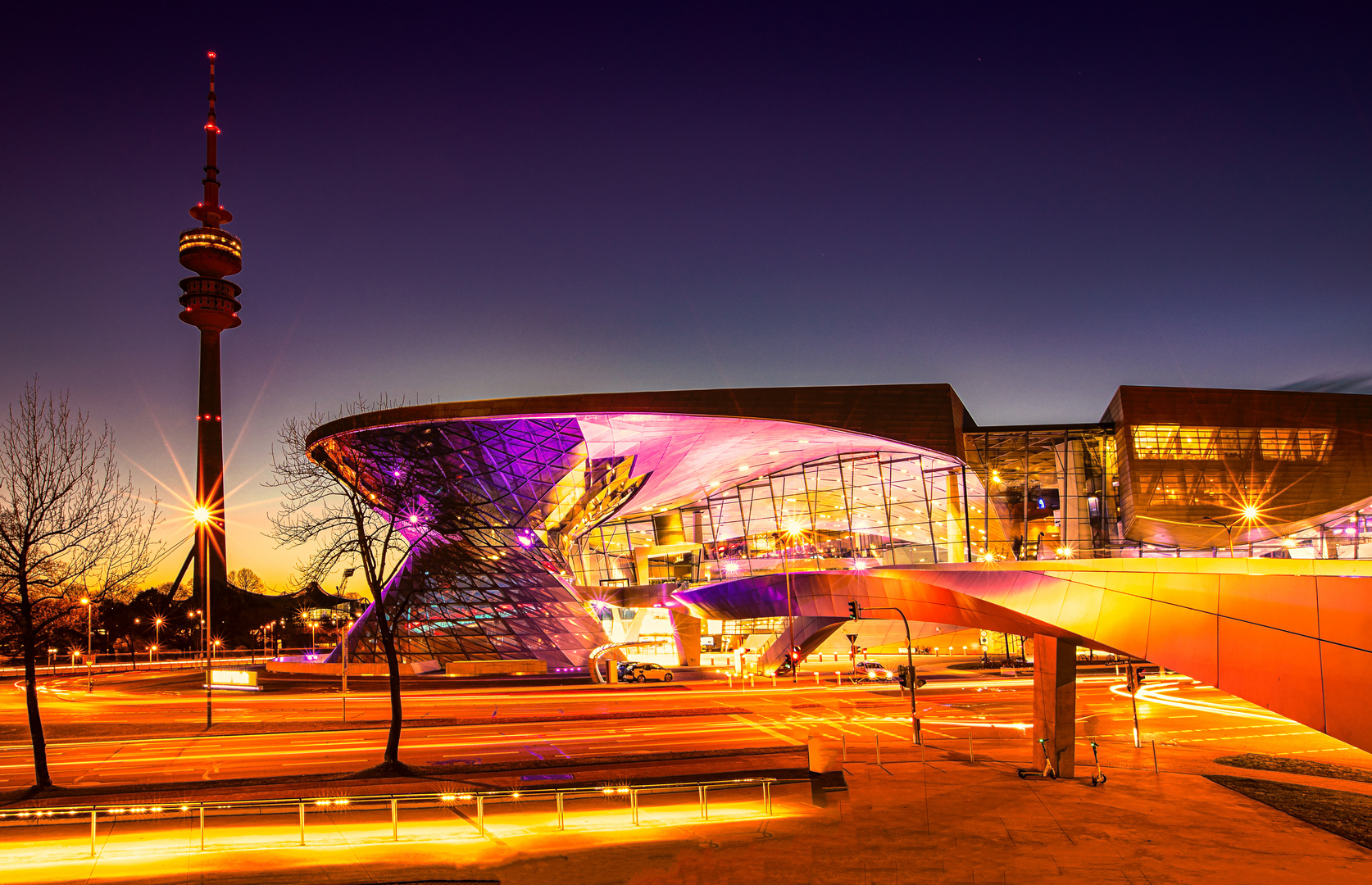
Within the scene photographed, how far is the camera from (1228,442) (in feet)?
181

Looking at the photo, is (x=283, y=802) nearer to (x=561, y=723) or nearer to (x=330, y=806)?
(x=330, y=806)

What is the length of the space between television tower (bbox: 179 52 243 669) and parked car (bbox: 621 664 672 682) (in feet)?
301

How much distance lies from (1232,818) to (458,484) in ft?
133

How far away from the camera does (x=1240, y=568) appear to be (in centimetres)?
2461

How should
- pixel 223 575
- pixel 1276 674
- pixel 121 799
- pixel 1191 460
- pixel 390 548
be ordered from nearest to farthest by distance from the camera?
pixel 1276 674 → pixel 121 799 → pixel 390 548 → pixel 1191 460 → pixel 223 575

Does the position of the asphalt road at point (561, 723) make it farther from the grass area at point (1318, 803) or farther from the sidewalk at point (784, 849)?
the sidewalk at point (784, 849)

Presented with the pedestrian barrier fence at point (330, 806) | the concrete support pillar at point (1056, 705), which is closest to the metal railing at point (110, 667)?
the pedestrian barrier fence at point (330, 806)

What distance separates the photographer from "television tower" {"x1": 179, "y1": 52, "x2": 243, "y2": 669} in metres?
119

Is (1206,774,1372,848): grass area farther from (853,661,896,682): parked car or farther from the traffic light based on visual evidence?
(853,661,896,682): parked car

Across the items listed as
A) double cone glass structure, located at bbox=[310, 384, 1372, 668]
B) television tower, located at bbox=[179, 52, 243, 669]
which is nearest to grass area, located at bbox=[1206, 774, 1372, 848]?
double cone glass structure, located at bbox=[310, 384, 1372, 668]

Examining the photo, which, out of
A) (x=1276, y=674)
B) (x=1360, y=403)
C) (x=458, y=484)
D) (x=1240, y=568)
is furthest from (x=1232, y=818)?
(x=1360, y=403)

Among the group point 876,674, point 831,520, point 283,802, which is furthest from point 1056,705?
point 831,520

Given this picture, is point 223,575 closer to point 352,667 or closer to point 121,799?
point 352,667

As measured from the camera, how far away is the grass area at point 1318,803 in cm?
1576
